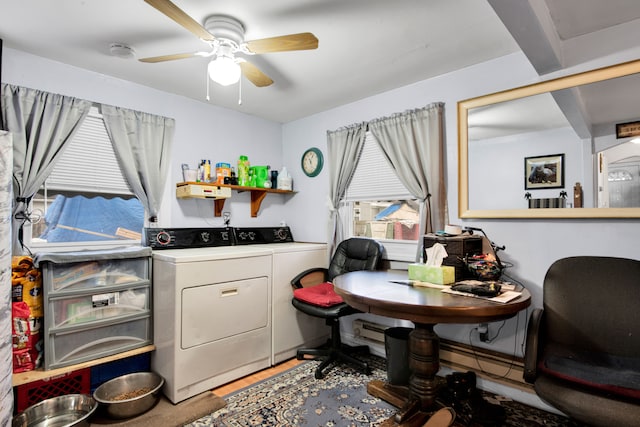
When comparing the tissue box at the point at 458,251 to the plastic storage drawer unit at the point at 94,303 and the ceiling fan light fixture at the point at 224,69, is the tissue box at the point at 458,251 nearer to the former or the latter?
the ceiling fan light fixture at the point at 224,69

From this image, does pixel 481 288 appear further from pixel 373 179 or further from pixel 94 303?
pixel 94 303

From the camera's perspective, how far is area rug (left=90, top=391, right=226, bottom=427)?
194 centimetres

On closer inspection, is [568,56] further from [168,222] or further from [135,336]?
[135,336]

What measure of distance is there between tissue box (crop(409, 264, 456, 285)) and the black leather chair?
1.48ft

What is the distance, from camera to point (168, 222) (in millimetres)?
2943

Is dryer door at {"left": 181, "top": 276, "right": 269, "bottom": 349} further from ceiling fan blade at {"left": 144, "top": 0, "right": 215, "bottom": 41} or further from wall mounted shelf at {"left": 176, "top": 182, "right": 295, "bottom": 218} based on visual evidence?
ceiling fan blade at {"left": 144, "top": 0, "right": 215, "bottom": 41}

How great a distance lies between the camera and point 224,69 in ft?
6.14

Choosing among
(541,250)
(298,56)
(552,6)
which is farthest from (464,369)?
(298,56)

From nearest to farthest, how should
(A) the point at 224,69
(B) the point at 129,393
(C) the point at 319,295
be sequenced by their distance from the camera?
(A) the point at 224,69
(B) the point at 129,393
(C) the point at 319,295

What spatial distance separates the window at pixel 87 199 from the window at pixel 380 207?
6.79ft

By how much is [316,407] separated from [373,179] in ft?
6.48

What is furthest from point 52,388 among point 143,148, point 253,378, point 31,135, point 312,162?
point 312,162

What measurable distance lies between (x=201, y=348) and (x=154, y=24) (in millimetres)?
2181

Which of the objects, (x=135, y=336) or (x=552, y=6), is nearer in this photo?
(x=552, y=6)
